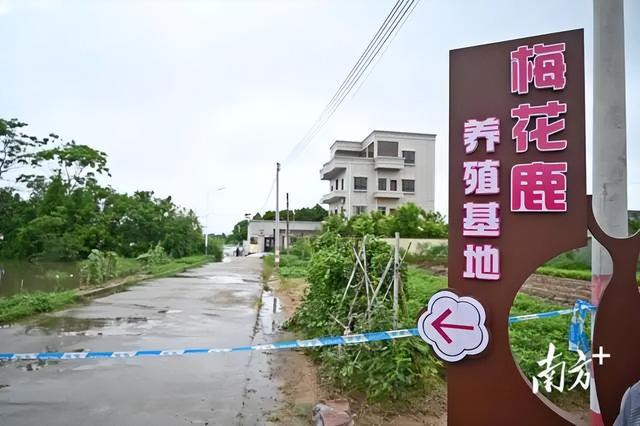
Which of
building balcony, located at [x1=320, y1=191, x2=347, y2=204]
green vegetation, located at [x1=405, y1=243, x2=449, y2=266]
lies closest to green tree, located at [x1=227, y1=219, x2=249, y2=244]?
building balcony, located at [x1=320, y1=191, x2=347, y2=204]

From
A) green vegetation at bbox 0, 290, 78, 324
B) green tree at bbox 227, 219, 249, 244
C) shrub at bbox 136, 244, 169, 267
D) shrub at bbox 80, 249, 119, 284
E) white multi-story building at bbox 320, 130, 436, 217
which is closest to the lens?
green vegetation at bbox 0, 290, 78, 324

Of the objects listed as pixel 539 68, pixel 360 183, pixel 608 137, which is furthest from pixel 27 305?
pixel 360 183

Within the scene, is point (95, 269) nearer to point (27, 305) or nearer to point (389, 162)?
point (27, 305)

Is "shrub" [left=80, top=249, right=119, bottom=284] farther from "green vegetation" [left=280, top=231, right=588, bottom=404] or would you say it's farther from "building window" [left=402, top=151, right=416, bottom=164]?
"building window" [left=402, top=151, right=416, bottom=164]

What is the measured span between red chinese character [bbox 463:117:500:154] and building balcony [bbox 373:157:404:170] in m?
34.9

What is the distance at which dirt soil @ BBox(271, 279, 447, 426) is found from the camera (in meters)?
4.20

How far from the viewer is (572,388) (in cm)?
485

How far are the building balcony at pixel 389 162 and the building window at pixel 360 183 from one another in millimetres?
1800

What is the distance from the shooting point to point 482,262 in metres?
3.23

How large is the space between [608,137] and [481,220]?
3.42ft

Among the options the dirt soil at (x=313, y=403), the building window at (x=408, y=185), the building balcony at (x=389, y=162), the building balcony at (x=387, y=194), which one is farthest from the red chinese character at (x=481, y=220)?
the building window at (x=408, y=185)

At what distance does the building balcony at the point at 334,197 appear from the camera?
39688mm

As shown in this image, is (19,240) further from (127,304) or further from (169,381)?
(169,381)

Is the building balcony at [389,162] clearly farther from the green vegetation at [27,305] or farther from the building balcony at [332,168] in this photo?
the green vegetation at [27,305]
